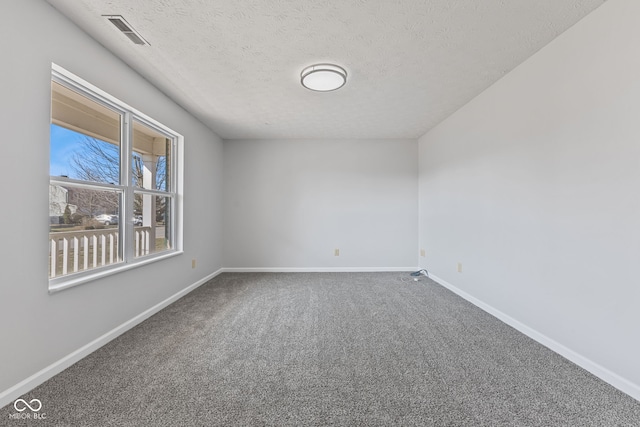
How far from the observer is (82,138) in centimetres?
194

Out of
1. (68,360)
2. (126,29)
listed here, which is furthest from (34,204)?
(126,29)

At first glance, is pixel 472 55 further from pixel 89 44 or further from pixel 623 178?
pixel 89 44

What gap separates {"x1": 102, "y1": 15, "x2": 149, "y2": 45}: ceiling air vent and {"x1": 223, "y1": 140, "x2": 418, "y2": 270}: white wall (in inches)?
97.8

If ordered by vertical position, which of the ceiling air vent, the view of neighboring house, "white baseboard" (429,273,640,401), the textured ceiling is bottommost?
"white baseboard" (429,273,640,401)

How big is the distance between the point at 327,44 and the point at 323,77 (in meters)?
0.35

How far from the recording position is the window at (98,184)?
1750mm

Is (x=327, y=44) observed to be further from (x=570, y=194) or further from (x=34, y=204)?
(x=34, y=204)

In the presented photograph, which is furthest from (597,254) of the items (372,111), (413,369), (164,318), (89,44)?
(89,44)

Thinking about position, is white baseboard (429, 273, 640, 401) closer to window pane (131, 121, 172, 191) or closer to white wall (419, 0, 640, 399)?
white wall (419, 0, 640, 399)

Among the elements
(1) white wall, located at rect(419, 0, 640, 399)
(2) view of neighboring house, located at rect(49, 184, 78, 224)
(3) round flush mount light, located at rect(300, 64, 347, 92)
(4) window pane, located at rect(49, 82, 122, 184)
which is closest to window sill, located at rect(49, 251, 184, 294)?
(2) view of neighboring house, located at rect(49, 184, 78, 224)

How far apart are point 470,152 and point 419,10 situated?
6.09ft

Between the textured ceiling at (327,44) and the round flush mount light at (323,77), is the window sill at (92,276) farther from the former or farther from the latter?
the round flush mount light at (323,77)

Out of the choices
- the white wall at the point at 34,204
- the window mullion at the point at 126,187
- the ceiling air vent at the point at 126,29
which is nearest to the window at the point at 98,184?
the window mullion at the point at 126,187

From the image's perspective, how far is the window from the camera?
1.75m
